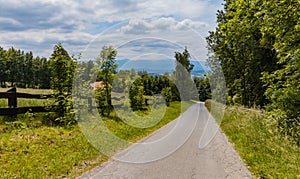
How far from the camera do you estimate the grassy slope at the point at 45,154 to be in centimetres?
567

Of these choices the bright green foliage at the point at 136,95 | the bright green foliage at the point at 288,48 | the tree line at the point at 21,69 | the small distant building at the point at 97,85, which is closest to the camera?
the bright green foliage at the point at 288,48

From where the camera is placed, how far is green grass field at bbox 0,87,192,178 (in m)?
5.71

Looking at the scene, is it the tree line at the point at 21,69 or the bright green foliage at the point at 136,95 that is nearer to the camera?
the bright green foliage at the point at 136,95

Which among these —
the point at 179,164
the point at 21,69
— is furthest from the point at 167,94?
the point at 21,69

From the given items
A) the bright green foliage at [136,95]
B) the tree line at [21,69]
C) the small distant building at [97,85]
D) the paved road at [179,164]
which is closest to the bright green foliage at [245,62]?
the bright green foliage at [136,95]

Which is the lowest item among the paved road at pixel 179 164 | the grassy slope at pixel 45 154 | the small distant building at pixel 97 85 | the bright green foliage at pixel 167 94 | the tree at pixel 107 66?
the paved road at pixel 179 164

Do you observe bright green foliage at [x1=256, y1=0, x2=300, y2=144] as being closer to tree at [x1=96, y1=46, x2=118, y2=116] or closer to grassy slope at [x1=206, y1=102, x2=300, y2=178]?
grassy slope at [x1=206, y1=102, x2=300, y2=178]

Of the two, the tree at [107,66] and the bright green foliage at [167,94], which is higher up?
the tree at [107,66]

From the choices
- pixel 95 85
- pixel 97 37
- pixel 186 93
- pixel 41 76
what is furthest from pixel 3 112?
pixel 41 76

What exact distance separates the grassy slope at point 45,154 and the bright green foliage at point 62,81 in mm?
1280

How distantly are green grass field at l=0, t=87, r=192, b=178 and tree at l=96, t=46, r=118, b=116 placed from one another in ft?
15.6

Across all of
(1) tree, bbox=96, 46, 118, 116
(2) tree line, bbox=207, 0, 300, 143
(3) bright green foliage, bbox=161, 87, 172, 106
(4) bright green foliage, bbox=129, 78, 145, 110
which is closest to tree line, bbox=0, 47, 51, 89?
(3) bright green foliage, bbox=161, 87, 172, 106

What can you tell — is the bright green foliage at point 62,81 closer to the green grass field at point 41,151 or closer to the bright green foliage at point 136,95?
the green grass field at point 41,151

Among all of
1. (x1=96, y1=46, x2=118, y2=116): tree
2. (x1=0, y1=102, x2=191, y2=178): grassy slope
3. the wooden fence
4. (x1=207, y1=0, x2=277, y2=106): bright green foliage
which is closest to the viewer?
(x1=0, y1=102, x2=191, y2=178): grassy slope
